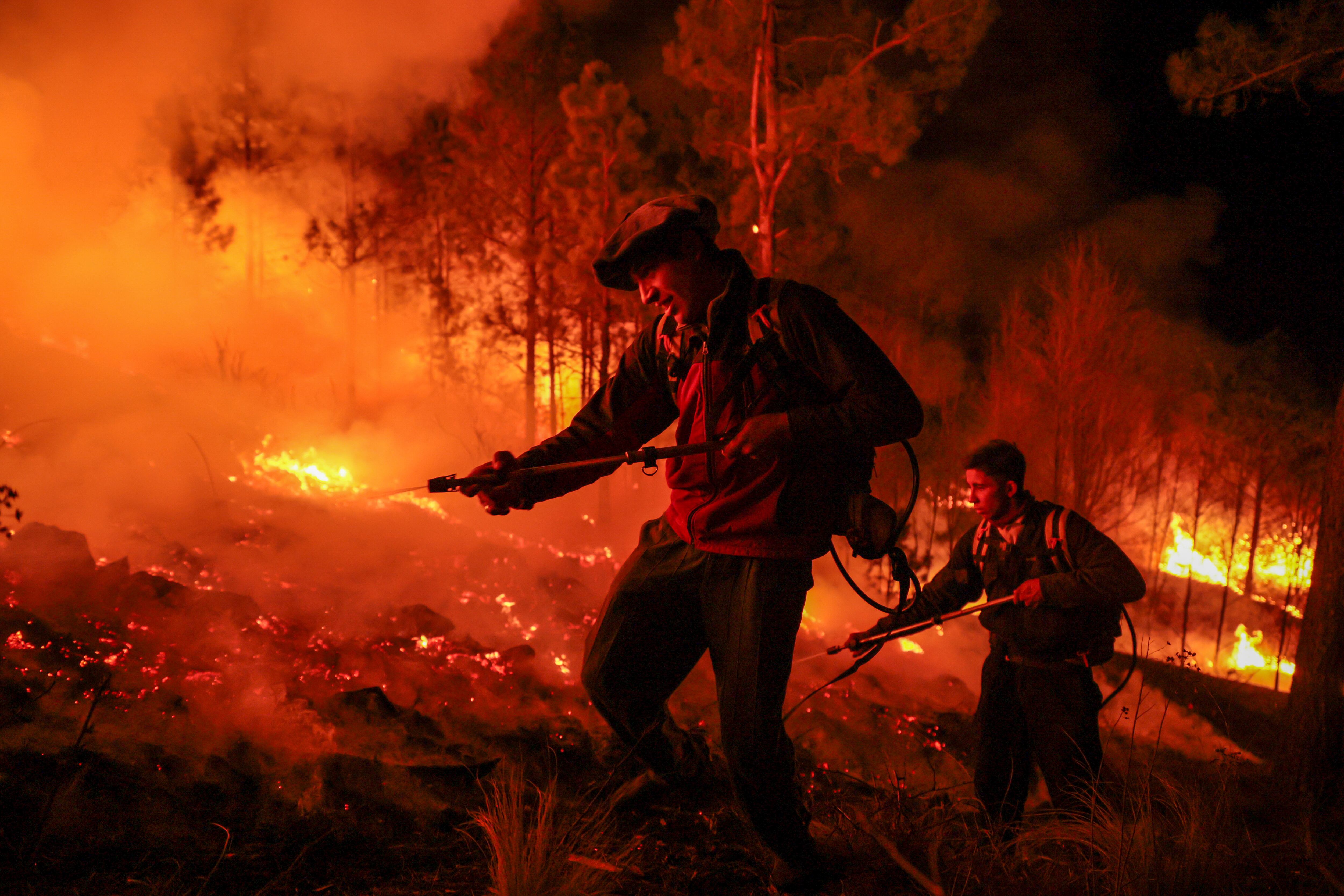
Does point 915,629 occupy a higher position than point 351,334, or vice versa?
point 351,334

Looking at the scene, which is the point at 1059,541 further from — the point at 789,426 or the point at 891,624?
the point at 789,426

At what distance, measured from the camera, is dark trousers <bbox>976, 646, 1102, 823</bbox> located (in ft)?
10.7

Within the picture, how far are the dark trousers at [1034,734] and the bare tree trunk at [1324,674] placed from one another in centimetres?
327

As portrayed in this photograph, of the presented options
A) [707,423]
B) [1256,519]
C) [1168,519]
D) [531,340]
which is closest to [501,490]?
[707,423]

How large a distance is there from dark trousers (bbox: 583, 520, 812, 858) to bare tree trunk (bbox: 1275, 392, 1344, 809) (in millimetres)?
4826

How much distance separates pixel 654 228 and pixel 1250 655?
24737mm

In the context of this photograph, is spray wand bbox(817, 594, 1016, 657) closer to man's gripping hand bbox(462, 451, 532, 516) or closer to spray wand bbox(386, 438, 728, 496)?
spray wand bbox(386, 438, 728, 496)

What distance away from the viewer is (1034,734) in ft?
11.1

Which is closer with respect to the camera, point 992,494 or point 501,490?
point 501,490

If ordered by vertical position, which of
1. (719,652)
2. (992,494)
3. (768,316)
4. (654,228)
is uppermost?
(654,228)

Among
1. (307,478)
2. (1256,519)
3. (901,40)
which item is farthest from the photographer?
(1256,519)

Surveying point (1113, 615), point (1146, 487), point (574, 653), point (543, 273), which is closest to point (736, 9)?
point (543, 273)

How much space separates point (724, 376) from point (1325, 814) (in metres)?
6.14

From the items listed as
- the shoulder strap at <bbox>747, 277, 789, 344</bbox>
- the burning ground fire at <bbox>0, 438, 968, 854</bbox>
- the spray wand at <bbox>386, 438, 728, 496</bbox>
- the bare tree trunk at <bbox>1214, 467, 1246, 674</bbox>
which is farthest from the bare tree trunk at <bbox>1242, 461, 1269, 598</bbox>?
the spray wand at <bbox>386, 438, 728, 496</bbox>
